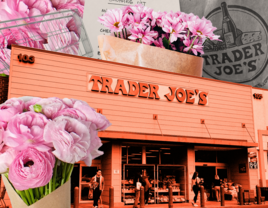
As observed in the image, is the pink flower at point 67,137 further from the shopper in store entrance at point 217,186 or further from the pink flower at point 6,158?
the shopper in store entrance at point 217,186

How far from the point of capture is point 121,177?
13570mm

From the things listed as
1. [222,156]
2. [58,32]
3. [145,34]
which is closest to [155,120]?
[222,156]

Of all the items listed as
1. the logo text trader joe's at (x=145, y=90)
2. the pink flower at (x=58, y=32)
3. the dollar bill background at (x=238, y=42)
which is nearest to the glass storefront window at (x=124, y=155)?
the logo text trader joe's at (x=145, y=90)

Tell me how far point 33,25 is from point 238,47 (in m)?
23.4

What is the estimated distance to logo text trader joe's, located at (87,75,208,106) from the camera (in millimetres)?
13242

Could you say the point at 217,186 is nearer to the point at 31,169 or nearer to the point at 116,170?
the point at 116,170

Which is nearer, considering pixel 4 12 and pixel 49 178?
pixel 49 178

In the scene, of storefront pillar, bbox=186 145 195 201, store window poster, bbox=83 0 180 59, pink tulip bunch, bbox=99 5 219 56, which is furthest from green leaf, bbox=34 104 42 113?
store window poster, bbox=83 0 180 59

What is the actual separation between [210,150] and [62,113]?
1681 centimetres

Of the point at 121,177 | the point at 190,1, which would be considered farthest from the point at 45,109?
the point at 190,1

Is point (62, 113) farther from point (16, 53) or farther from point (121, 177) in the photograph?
point (121, 177)

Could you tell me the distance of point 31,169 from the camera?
1.05m

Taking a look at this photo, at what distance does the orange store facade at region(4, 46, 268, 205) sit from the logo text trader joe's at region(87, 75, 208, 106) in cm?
4

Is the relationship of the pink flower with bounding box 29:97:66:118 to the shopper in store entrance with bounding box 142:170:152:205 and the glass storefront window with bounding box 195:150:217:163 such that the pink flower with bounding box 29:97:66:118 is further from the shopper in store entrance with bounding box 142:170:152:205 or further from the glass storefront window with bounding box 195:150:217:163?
the glass storefront window with bounding box 195:150:217:163
